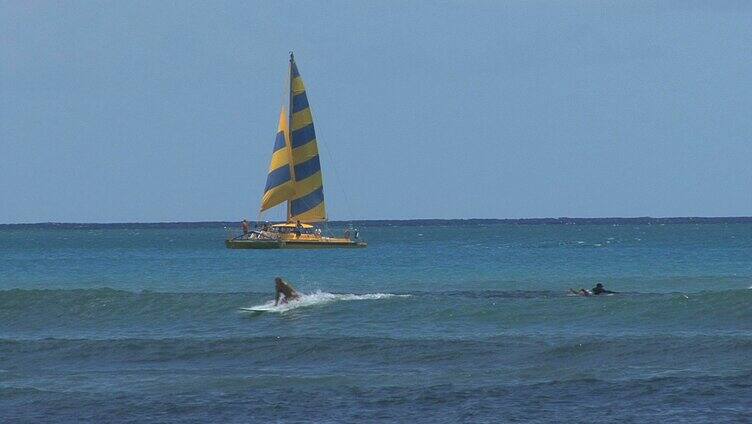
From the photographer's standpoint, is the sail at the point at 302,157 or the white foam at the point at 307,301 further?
the sail at the point at 302,157

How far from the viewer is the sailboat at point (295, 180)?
368 ft

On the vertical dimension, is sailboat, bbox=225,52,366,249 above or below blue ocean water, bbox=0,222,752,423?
above

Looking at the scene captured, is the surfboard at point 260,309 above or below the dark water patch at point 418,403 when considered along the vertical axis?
above

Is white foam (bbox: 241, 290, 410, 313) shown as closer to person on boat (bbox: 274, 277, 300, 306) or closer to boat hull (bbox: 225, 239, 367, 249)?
person on boat (bbox: 274, 277, 300, 306)

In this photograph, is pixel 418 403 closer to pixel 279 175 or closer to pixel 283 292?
pixel 283 292

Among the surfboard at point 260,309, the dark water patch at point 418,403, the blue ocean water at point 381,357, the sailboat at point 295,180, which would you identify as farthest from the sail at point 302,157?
the dark water patch at point 418,403

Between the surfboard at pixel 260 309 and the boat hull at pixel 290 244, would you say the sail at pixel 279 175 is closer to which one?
the boat hull at pixel 290 244

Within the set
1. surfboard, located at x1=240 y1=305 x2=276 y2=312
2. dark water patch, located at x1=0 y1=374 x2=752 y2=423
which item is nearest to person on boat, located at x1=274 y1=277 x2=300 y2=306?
surfboard, located at x1=240 y1=305 x2=276 y2=312

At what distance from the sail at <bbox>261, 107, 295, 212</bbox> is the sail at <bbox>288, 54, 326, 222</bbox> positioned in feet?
2.09

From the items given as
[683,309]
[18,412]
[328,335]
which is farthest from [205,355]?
[683,309]

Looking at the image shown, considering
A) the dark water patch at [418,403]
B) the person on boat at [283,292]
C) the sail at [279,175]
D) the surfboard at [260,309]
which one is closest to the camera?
the dark water patch at [418,403]

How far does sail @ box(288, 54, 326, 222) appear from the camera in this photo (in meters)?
113

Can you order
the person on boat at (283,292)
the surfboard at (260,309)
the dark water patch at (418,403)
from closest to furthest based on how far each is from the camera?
1. the dark water patch at (418,403)
2. the surfboard at (260,309)
3. the person on boat at (283,292)

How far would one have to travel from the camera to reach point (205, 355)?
117ft
